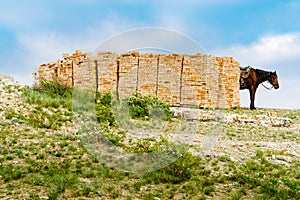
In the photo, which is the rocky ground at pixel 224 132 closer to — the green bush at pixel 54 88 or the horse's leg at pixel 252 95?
the green bush at pixel 54 88

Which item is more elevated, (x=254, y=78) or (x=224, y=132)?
(x=254, y=78)

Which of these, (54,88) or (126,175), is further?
(54,88)

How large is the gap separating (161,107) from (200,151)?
21.4 feet

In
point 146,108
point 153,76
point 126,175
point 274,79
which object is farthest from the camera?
point 274,79

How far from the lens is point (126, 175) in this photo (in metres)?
6.07

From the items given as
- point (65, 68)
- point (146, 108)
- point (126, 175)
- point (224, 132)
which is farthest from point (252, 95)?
point (126, 175)

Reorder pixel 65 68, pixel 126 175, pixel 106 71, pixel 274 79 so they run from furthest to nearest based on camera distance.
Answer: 1. pixel 274 79
2. pixel 65 68
3. pixel 106 71
4. pixel 126 175

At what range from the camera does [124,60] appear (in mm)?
18188

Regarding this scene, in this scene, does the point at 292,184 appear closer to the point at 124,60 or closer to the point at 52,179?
the point at 52,179

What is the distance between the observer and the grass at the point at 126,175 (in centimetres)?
509

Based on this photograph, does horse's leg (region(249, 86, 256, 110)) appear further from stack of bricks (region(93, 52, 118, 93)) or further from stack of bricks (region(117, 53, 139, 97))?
stack of bricks (region(93, 52, 118, 93))

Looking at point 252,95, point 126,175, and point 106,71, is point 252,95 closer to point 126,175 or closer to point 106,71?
point 106,71

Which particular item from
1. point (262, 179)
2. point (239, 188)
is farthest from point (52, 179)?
point (262, 179)

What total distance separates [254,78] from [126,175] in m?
16.5
